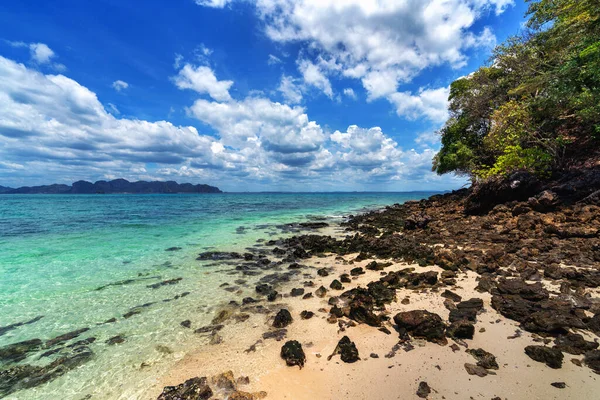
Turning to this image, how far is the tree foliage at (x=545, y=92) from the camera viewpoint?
47.6 feet

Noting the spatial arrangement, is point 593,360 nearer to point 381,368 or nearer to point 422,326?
point 422,326

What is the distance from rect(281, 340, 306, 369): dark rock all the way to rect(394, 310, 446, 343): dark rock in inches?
97.3

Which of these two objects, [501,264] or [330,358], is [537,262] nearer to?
[501,264]

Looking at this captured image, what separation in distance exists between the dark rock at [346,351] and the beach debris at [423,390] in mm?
1328

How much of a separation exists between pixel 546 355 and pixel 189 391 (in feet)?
22.7

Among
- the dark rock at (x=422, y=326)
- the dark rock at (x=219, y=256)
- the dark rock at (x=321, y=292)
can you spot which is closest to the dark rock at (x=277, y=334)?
the dark rock at (x=321, y=292)

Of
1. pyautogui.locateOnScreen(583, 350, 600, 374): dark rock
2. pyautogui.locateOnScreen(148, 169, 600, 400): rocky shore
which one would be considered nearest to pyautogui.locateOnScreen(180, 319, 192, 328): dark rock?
pyautogui.locateOnScreen(148, 169, 600, 400): rocky shore

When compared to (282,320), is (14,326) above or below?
below

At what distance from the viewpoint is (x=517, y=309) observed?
6348 millimetres

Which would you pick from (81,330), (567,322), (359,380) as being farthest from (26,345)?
(567,322)

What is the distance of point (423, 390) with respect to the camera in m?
4.43

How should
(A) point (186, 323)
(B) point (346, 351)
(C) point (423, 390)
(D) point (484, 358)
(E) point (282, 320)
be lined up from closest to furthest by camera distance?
(C) point (423, 390)
(D) point (484, 358)
(B) point (346, 351)
(E) point (282, 320)
(A) point (186, 323)

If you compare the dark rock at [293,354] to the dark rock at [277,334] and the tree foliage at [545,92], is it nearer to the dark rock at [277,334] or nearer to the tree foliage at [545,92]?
the dark rock at [277,334]

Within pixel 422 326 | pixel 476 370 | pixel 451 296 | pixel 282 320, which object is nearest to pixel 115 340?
pixel 282 320
